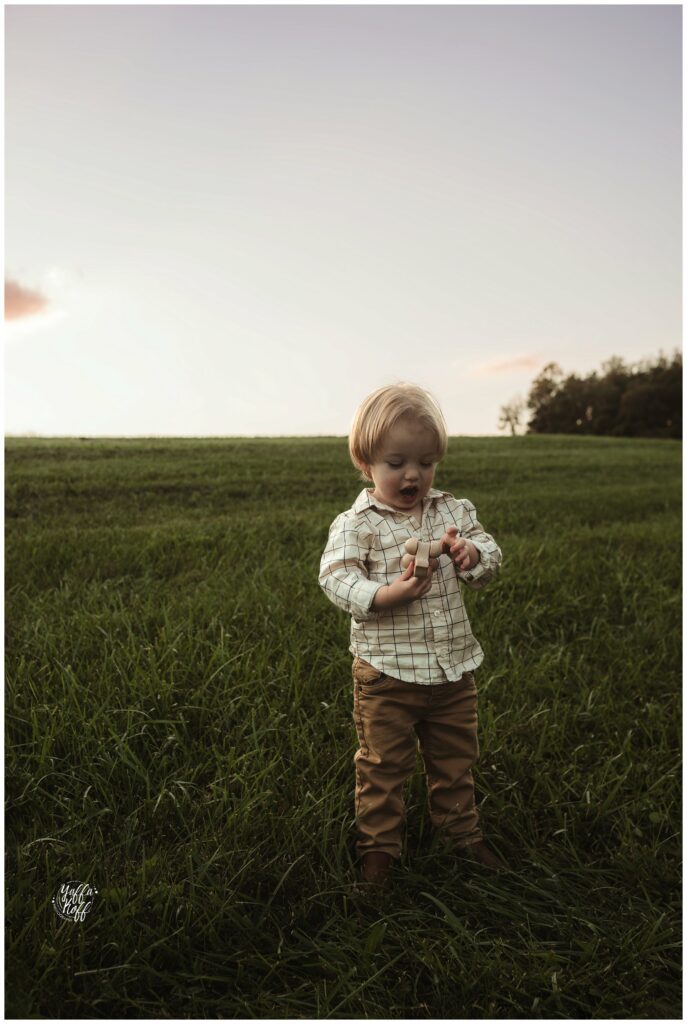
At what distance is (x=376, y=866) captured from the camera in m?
2.31

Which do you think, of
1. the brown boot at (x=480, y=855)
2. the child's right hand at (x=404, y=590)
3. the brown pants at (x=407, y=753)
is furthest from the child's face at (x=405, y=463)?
the brown boot at (x=480, y=855)

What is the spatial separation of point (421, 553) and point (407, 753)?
0.74 m

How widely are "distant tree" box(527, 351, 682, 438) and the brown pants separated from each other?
45.8 m

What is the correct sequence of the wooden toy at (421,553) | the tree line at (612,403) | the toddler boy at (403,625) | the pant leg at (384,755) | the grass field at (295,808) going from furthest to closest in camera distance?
the tree line at (612,403) < the pant leg at (384,755) < the toddler boy at (403,625) < the wooden toy at (421,553) < the grass field at (295,808)

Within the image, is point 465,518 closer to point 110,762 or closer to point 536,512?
point 110,762

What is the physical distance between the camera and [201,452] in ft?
42.6

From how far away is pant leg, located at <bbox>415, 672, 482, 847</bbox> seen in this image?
95.8 inches

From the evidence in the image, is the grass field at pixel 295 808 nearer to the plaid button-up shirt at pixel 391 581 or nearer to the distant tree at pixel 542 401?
the plaid button-up shirt at pixel 391 581

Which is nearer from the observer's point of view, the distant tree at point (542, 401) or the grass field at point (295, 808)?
the grass field at point (295, 808)

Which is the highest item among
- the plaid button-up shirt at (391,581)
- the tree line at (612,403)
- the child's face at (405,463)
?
the tree line at (612,403)

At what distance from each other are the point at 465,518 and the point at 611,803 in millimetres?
1222

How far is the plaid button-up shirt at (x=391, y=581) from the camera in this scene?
2.31 metres

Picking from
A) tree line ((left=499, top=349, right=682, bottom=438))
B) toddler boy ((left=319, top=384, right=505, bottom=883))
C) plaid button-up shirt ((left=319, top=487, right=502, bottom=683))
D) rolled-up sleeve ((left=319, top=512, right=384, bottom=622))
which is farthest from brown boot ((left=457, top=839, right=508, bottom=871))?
tree line ((left=499, top=349, right=682, bottom=438))

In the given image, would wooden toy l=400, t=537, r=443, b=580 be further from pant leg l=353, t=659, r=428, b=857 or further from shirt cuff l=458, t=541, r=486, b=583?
pant leg l=353, t=659, r=428, b=857
